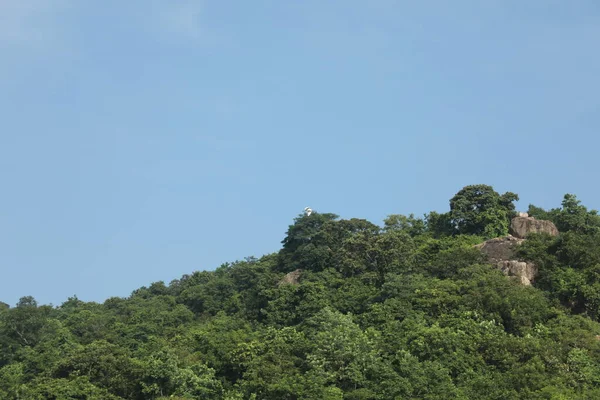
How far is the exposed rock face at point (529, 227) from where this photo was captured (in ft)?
148

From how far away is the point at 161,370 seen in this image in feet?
111

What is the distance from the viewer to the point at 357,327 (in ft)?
120

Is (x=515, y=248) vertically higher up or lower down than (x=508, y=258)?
higher up

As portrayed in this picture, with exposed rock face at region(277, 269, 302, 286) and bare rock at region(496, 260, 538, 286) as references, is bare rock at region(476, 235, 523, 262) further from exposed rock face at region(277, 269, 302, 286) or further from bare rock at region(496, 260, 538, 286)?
exposed rock face at region(277, 269, 302, 286)

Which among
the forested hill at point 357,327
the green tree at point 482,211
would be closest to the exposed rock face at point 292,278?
the forested hill at point 357,327

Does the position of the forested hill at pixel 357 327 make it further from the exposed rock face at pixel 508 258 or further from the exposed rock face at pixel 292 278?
the exposed rock face at pixel 508 258

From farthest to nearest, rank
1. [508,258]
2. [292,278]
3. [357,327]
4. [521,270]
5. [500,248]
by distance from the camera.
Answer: [292,278]
[500,248]
[508,258]
[521,270]
[357,327]

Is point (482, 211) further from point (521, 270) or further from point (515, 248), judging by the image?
point (521, 270)

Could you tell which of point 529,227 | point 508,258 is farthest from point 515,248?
point 529,227

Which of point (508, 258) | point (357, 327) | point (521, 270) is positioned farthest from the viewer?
point (508, 258)

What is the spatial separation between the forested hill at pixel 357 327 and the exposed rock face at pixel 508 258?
50 centimetres

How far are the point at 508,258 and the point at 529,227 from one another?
409cm

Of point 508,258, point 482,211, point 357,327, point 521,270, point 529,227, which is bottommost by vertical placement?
point 357,327

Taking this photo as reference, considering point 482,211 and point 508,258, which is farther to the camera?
point 482,211
